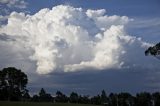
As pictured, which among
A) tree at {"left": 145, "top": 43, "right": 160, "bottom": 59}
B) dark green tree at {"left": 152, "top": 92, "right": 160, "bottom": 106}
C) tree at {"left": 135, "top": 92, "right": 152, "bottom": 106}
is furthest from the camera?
tree at {"left": 135, "top": 92, "right": 152, "bottom": 106}

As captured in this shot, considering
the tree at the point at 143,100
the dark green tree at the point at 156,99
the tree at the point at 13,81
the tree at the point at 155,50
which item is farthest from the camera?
the tree at the point at 143,100

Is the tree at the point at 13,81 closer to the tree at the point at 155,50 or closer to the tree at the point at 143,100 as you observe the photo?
the tree at the point at 143,100

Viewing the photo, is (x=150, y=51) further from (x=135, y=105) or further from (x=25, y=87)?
(x=135, y=105)

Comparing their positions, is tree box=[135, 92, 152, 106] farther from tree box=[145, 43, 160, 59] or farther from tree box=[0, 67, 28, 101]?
tree box=[145, 43, 160, 59]

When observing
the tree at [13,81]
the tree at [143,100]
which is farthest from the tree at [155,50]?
the tree at [143,100]

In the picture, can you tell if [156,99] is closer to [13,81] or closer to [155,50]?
[13,81]

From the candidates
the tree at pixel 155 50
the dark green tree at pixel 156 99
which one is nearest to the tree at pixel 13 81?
the dark green tree at pixel 156 99

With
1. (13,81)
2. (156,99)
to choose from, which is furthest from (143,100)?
(13,81)

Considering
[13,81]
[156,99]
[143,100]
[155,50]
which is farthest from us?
[143,100]

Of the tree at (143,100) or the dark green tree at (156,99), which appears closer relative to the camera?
the dark green tree at (156,99)

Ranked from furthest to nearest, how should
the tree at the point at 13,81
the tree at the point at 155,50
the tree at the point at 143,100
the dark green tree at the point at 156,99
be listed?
1. the tree at the point at 143,100
2. the dark green tree at the point at 156,99
3. the tree at the point at 13,81
4. the tree at the point at 155,50

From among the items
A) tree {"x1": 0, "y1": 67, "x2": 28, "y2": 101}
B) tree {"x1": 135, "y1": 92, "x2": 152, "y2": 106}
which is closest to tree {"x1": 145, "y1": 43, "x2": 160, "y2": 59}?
tree {"x1": 0, "y1": 67, "x2": 28, "y2": 101}

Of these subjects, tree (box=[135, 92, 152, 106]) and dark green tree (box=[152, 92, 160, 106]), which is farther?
tree (box=[135, 92, 152, 106])

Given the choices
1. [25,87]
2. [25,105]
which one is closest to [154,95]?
[25,87]
